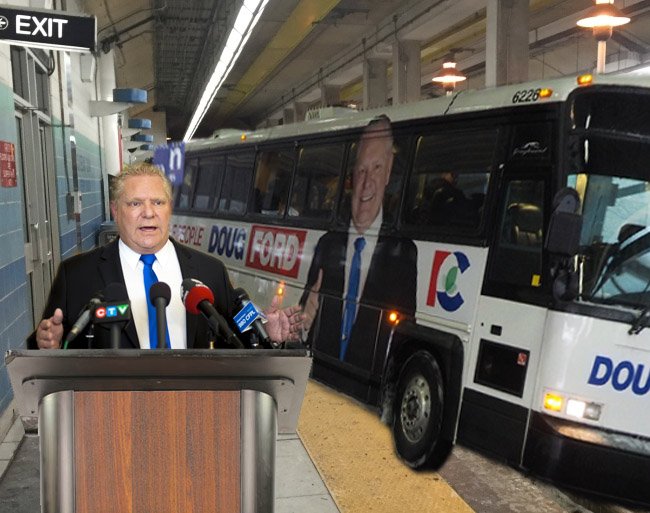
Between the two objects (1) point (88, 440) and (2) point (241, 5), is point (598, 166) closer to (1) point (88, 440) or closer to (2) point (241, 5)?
(1) point (88, 440)

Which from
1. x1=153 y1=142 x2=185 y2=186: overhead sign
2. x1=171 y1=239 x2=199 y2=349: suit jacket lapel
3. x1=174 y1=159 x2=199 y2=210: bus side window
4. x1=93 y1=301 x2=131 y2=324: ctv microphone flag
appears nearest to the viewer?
x1=93 y1=301 x2=131 y2=324: ctv microphone flag

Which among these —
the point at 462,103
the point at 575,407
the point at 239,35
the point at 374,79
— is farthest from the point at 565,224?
the point at 374,79

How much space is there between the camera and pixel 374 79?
23.0 metres

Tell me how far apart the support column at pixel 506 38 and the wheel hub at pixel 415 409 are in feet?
31.5

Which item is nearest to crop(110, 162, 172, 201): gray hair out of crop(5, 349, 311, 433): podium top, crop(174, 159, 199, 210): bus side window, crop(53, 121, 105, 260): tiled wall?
crop(5, 349, 311, 433): podium top

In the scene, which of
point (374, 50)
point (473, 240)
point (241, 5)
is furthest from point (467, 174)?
point (374, 50)

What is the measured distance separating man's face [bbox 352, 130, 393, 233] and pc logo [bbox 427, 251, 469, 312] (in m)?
1.22

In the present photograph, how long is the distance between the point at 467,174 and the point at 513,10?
963 cm

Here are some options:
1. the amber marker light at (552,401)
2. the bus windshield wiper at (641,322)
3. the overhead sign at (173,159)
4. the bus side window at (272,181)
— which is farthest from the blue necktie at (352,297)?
the overhead sign at (173,159)

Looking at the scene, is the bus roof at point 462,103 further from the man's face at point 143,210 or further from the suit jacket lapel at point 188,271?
the man's face at point 143,210

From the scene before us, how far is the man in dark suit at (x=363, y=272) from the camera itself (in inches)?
270

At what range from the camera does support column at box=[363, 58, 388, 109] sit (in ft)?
75.2

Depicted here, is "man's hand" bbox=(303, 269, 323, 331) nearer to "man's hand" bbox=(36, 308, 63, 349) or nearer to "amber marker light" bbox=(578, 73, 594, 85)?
"amber marker light" bbox=(578, 73, 594, 85)

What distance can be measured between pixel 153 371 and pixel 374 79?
21710 mm
